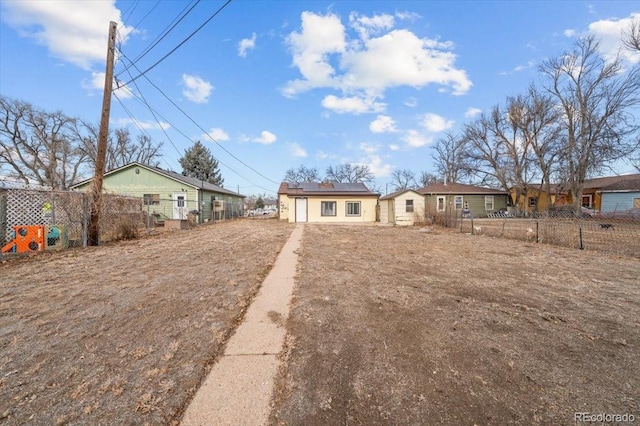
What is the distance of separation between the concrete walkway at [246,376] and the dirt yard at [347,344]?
0.11 meters

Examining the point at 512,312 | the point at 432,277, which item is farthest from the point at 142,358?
the point at 432,277

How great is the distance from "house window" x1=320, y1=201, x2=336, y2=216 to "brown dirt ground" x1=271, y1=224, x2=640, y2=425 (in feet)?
55.8

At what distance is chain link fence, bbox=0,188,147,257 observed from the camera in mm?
7066

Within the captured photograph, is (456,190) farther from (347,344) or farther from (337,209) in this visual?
(347,344)

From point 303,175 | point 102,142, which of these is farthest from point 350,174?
point 102,142

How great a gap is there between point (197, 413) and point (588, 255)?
10.1m

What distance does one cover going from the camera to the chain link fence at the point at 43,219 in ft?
23.2

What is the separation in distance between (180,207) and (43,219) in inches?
494

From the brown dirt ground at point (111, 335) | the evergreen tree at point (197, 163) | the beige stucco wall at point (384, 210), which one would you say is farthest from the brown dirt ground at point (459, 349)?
the evergreen tree at point (197, 163)

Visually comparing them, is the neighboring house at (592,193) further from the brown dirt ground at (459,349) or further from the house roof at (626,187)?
the brown dirt ground at (459,349)
